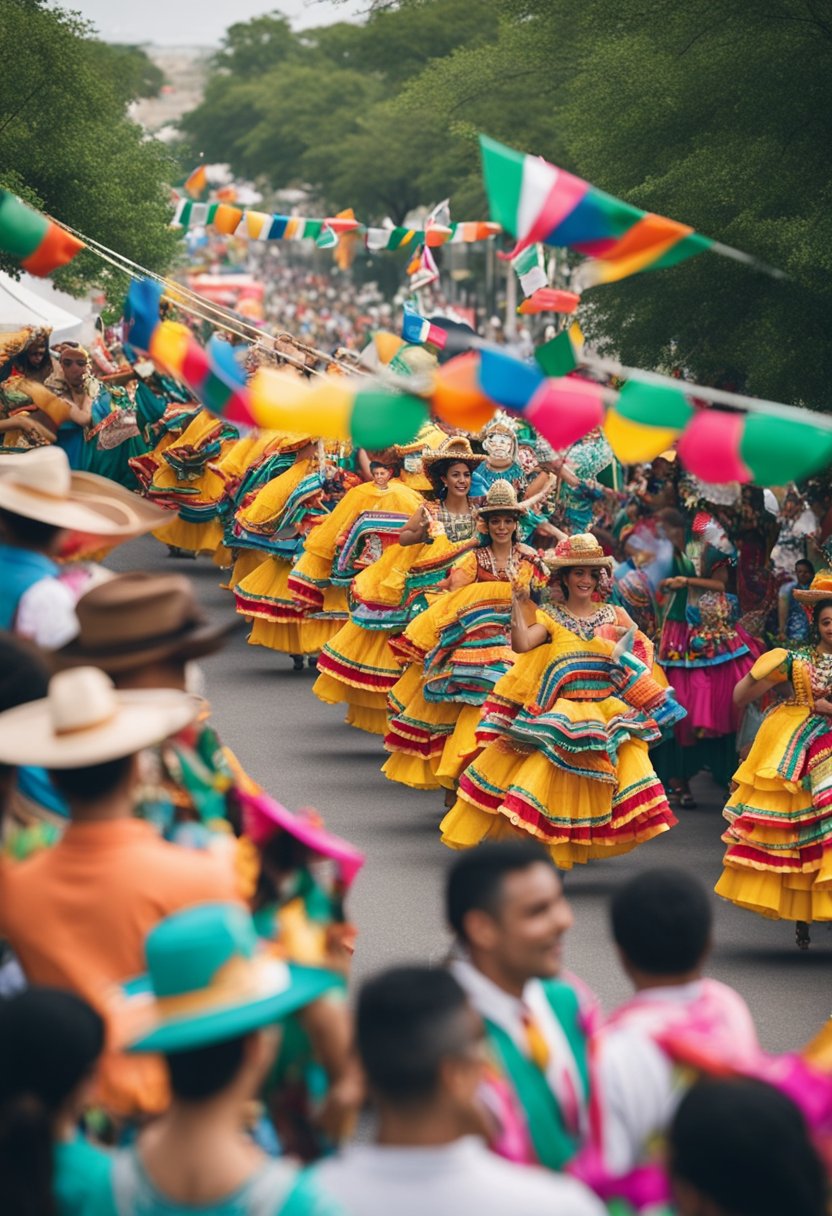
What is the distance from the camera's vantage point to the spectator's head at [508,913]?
460 cm

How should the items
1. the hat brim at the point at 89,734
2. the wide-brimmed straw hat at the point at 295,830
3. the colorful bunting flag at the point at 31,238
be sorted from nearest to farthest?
1. the hat brim at the point at 89,734
2. the wide-brimmed straw hat at the point at 295,830
3. the colorful bunting flag at the point at 31,238

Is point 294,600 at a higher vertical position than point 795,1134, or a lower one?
lower

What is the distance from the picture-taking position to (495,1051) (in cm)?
439

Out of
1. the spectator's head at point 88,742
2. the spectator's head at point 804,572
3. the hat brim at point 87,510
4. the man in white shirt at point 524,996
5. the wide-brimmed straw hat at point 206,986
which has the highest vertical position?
the hat brim at point 87,510

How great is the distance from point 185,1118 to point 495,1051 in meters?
0.78

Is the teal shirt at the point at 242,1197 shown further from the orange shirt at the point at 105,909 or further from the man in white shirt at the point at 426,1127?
the orange shirt at the point at 105,909

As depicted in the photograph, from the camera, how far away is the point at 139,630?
5629 millimetres

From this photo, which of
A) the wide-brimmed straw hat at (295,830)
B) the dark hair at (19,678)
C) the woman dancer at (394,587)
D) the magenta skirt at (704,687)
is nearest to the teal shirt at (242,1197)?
the wide-brimmed straw hat at (295,830)

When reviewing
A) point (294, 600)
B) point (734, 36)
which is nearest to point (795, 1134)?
point (294, 600)

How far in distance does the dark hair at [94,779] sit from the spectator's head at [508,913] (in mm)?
755

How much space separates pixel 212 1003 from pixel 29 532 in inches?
121

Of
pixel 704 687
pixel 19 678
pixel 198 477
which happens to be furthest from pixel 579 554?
pixel 198 477

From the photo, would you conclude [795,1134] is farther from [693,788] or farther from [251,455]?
[251,455]

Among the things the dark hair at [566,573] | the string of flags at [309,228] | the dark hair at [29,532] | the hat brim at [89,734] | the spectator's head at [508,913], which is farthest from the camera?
the string of flags at [309,228]
